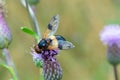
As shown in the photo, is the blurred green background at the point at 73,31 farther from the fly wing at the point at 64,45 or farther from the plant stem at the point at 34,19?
the fly wing at the point at 64,45

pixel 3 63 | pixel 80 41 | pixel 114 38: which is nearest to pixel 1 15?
pixel 3 63

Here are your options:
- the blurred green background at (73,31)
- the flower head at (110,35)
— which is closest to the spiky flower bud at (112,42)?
the flower head at (110,35)

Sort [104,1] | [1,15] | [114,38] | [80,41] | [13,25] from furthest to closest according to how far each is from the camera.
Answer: [104,1], [13,25], [80,41], [114,38], [1,15]

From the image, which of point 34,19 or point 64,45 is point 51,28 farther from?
point 34,19

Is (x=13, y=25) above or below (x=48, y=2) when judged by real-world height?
below

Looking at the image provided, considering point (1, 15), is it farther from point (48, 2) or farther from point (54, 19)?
point (48, 2)

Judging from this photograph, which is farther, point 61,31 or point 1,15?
point 61,31
